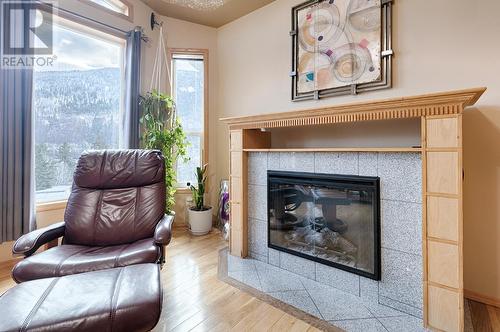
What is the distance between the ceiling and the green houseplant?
3.39 ft

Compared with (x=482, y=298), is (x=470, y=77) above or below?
above

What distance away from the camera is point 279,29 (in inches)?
107

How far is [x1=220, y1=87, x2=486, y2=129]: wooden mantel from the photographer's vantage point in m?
1.35

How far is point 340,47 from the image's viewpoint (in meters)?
2.23

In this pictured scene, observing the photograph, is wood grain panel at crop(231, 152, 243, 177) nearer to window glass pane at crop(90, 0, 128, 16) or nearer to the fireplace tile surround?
the fireplace tile surround

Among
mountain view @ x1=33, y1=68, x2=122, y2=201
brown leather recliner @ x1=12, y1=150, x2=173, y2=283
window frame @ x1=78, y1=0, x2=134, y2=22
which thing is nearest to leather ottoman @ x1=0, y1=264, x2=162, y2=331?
brown leather recliner @ x1=12, y1=150, x2=173, y2=283

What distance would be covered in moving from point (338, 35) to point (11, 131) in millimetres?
2952

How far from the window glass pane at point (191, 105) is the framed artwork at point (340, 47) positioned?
142 cm

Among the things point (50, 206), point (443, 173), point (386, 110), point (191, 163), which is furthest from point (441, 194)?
point (50, 206)

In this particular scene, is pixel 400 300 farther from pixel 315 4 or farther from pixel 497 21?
pixel 315 4

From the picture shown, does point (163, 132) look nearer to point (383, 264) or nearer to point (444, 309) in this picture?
point (383, 264)

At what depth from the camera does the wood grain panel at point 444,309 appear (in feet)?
4.55

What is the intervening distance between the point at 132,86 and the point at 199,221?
1.80 metres

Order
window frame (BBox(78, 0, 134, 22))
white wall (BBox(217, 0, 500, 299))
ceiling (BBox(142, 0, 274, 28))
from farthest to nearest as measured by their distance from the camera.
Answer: ceiling (BBox(142, 0, 274, 28))
window frame (BBox(78, 0, 134, 22))
white wall (BBox(217, 0, 500, 299))
